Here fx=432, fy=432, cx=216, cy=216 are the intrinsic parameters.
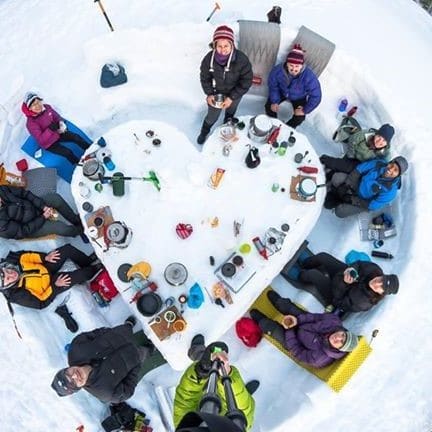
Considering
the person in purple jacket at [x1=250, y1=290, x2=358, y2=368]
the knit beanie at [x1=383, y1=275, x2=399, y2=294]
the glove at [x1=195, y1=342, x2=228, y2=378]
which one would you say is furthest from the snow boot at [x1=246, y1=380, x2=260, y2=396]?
the knit beanie at [x1=383, y1=275, x2=399, y2=294]

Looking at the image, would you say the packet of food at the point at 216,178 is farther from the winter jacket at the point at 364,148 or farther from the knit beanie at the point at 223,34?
the winter jacket at the point at 364,148

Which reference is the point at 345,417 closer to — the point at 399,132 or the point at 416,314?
the point at 416,314

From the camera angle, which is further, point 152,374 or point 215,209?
point 152,374

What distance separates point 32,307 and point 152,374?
1431mm

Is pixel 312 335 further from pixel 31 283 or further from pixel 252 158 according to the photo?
pixel 31 283

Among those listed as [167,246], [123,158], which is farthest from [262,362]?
[123,158]

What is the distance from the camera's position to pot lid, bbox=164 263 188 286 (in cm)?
390

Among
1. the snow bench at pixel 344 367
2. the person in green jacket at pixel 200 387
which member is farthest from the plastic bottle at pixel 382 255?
the person in green jacket at pixel 200 387

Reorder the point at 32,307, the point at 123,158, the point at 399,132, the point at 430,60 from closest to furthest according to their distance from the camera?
1. the point at 32,307
2. the point at 123,158
3. the point at 399,132
4. the point at 430,60

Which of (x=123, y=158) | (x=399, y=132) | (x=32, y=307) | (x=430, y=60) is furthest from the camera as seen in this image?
(x=430, y=60)

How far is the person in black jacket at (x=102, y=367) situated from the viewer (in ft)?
10.7

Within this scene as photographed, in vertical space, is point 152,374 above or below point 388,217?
below

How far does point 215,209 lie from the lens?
4.23m

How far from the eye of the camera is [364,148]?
4.57 meters
